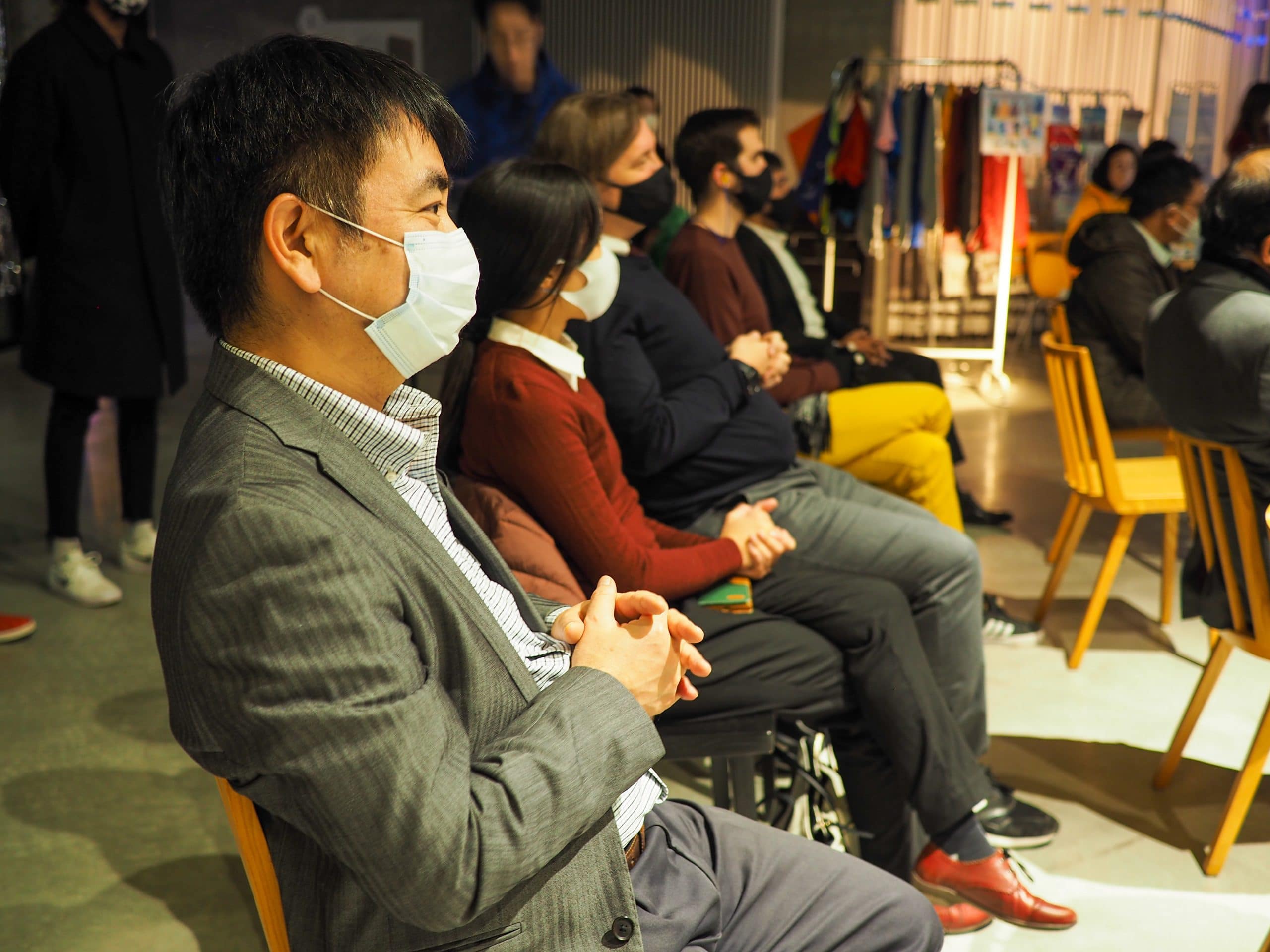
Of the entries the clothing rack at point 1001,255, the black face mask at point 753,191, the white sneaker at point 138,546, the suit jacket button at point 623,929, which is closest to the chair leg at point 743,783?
the suit jacket button at point 623,929

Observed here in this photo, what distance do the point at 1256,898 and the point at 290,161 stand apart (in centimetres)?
216

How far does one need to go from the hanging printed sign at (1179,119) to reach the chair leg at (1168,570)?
19.7 feet

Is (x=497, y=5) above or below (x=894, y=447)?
above

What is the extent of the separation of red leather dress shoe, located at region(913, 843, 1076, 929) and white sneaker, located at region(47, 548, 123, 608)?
2596mm

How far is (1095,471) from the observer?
3230 mm

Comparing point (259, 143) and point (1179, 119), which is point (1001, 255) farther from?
point (259, 143)

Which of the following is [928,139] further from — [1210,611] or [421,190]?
[421,190]

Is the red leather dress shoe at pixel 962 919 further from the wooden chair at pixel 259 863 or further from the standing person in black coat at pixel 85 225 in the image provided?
the standing person in black coat at pixel 85 225

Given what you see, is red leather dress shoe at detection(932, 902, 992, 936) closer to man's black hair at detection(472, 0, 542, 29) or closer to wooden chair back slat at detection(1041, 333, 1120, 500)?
wooden chair back slat at detection(1041, 333, 1120, 500)

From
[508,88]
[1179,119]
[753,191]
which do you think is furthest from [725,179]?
[1179,119]

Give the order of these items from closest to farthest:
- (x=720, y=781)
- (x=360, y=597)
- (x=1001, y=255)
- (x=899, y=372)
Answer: (x=360, y=597) → (x=720, y=781) → (x=899, y=372) → (x=1001, y=255)

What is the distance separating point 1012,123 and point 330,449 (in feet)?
19.8

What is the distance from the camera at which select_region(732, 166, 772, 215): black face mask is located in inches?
138

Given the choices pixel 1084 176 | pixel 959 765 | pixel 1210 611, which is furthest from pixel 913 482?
pixel 1084 176
